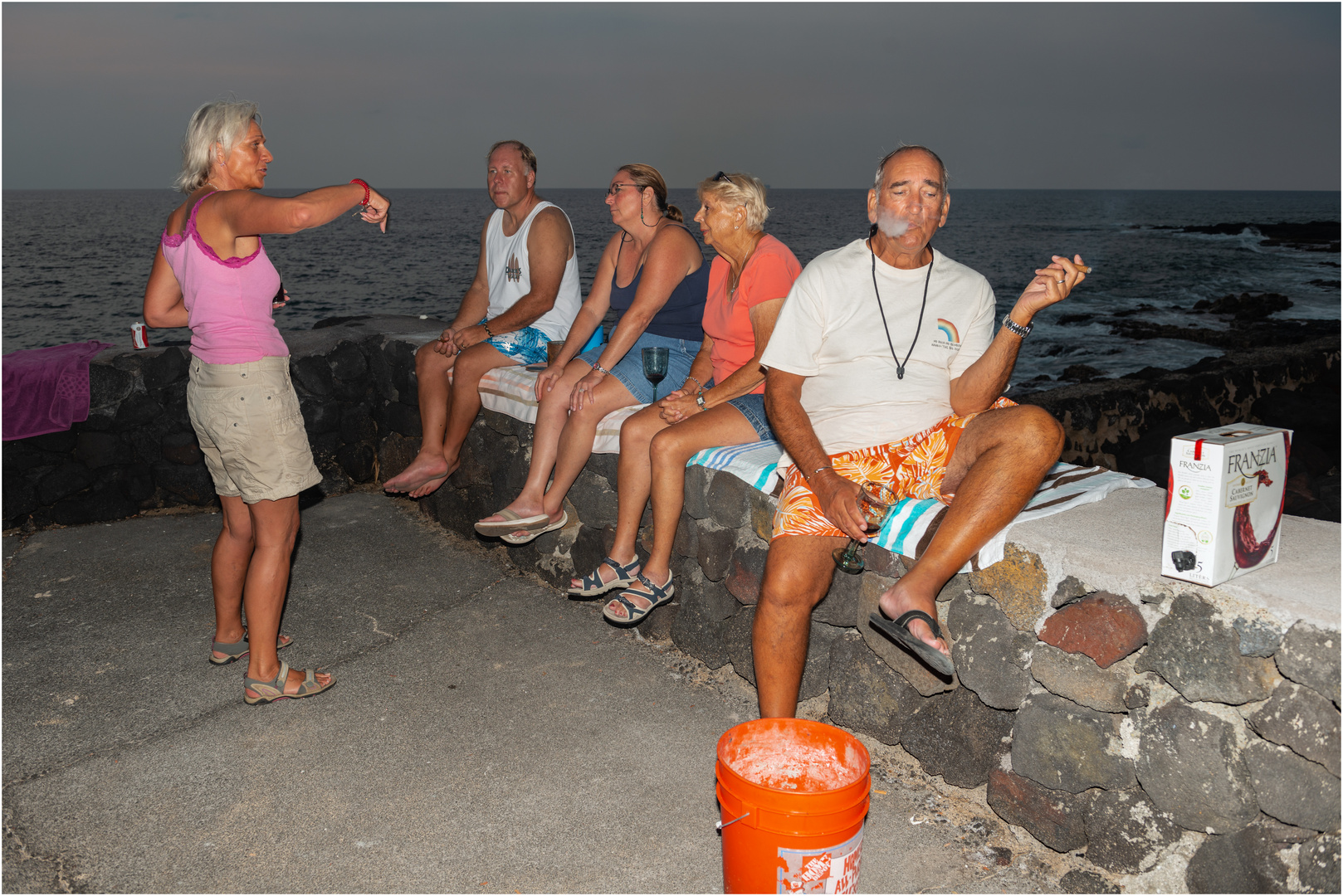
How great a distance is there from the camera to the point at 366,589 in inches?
148

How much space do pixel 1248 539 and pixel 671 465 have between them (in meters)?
1.62

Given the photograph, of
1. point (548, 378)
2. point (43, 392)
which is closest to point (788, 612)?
point (548, 378)

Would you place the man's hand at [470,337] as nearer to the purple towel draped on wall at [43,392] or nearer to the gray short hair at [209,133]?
the gray short hair at [209,133]

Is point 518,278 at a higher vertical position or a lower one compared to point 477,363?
higher

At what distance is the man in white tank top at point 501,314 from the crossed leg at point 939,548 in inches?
77.2

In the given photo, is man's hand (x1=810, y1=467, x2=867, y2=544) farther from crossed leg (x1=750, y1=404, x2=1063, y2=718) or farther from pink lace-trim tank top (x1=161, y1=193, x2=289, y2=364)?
pink lace-trim tank top (x1=161, y1=193, x2=289, y2=364)

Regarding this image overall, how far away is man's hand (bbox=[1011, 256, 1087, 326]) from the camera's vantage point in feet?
7.52

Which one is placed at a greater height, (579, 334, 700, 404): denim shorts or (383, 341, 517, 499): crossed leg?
(579, 334, 700, 404): denim shorts

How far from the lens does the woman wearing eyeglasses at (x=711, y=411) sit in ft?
9.84

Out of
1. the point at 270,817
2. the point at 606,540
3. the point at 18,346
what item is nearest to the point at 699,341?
the point at 606,540

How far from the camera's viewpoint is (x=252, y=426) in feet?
8.82

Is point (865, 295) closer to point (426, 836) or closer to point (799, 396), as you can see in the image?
point (799, 396)

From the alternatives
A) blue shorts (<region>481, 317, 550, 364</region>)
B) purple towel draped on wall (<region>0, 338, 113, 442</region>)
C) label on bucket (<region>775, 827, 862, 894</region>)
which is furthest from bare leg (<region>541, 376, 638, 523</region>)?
purple towel draped on wall (<region>0, 338, 113, 442</region>)

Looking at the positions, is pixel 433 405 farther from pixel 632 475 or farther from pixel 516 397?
pixel 632 475
